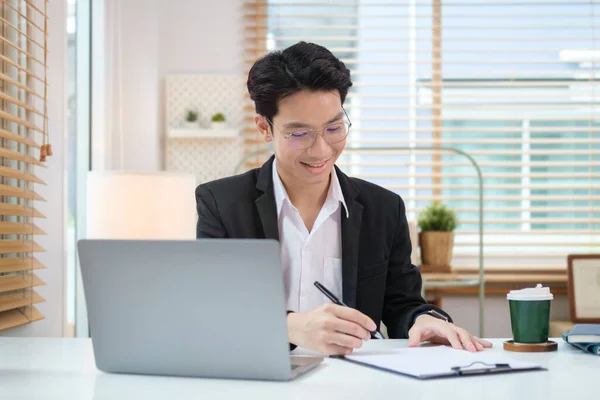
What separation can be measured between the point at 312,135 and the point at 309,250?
0.30 metres

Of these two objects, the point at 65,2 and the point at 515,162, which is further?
the point at 515,162

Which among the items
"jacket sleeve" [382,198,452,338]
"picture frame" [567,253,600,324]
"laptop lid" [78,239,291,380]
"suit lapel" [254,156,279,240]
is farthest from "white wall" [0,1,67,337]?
"picture frame" [567,253,600,324]

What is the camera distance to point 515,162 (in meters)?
4.69

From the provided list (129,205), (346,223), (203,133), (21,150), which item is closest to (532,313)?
(346,223)

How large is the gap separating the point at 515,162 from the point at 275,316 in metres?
3.75

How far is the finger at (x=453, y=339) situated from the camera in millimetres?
1505

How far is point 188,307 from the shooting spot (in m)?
1.22

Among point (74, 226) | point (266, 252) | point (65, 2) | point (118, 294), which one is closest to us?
point (266, 252)

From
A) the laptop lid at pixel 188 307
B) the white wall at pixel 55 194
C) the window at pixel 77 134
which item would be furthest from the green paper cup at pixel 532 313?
the window at pixel 77 134

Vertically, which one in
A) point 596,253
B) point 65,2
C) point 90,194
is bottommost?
point 596,253

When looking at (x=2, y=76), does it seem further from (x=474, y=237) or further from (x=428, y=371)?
(x=474, y=237)

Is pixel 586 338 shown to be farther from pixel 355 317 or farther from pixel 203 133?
pixel 203 133

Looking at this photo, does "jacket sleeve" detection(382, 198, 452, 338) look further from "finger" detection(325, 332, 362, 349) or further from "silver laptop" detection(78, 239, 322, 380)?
"silver laptop" detection(78, 239, 322, 380)

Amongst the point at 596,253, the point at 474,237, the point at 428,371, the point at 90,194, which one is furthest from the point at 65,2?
the point at 596,253
